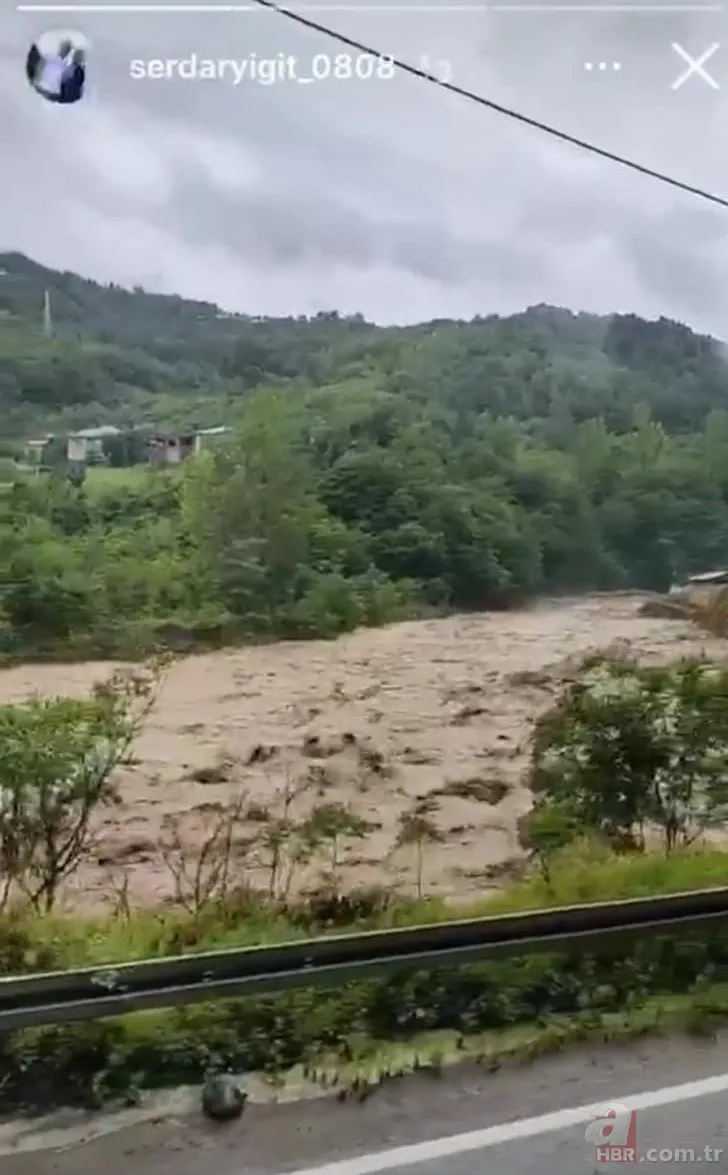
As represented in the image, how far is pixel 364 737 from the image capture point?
1.67 meters

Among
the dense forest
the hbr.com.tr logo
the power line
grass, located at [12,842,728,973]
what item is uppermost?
the power line

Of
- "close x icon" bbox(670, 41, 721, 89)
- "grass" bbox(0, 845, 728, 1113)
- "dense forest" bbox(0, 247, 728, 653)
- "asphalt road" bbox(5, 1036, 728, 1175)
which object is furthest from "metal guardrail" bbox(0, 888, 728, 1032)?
"close x icon" bbox(670, 41, 721, 89)

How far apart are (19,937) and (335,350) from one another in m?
0.95

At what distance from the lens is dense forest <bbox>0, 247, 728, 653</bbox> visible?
5.32ft

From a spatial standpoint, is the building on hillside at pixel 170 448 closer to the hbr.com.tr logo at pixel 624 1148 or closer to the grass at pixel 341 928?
the grass at pixel 341 928

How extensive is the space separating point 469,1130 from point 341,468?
3.14 ft

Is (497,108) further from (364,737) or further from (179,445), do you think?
(364,737)

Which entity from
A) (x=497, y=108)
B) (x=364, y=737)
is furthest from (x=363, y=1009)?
(x=497, y=108)

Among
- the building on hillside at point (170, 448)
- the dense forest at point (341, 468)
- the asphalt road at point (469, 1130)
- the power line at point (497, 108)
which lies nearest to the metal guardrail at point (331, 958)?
the asphalt road at point (469, 1130)

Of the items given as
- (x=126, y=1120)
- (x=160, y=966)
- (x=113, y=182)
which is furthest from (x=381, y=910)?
(x=113, y=182)

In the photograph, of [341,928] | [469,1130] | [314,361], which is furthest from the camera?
[314,361]

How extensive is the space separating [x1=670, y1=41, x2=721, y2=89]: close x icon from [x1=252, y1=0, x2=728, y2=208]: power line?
0.45 feet

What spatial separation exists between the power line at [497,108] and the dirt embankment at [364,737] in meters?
0.74

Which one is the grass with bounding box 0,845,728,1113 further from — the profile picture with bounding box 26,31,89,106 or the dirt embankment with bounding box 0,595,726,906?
the profile picture with bounding box 26,31,89,106
